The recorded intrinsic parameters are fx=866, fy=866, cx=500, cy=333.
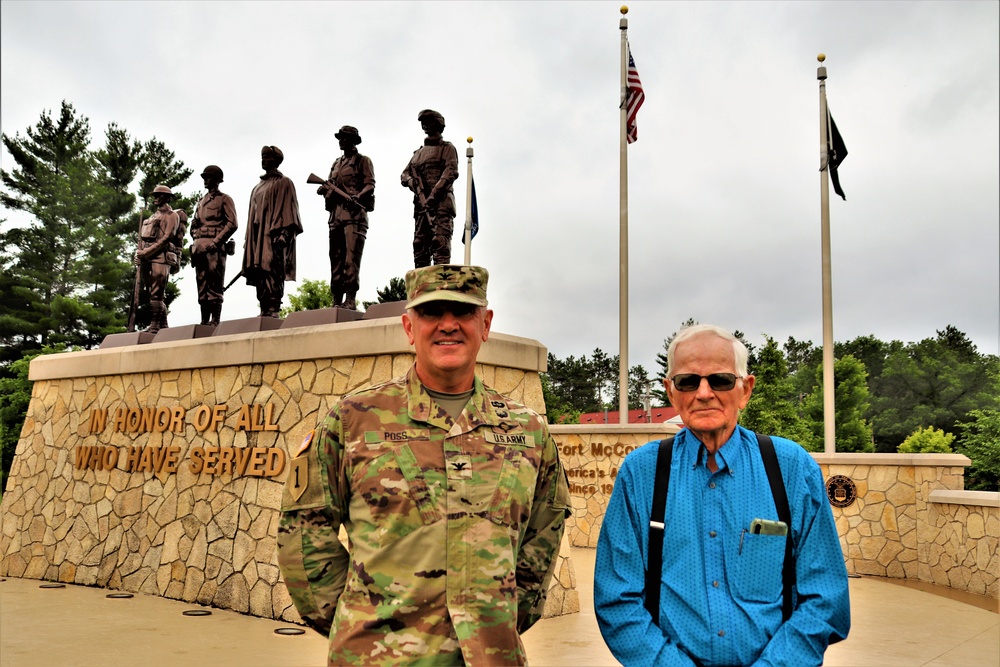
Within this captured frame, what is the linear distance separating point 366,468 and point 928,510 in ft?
33.3

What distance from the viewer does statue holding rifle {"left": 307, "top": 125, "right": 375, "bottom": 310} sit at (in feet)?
26.3

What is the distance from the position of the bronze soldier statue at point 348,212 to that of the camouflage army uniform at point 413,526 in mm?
5641

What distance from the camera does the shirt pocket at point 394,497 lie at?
7.72 ft

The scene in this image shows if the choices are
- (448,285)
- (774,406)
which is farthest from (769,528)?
(774,406)

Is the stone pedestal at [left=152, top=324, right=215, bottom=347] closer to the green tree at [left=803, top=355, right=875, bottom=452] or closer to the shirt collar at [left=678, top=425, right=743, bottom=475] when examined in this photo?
the shirt collar at [left=678, top=425, right=743, bottom=475]

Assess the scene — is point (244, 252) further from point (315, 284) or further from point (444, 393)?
point (315, 284)

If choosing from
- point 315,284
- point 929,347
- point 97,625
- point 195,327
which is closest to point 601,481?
point 195,327

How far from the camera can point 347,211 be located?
805 cm

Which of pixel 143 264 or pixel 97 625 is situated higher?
pixel 143 264

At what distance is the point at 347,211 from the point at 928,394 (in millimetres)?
33217

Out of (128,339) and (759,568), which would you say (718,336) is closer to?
(759,568)

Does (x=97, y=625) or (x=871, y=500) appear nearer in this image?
(x=97, y=625)

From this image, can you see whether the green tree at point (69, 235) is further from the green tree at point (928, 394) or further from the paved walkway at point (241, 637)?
the green tree at point (928, 394)

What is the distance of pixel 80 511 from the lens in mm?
9398
